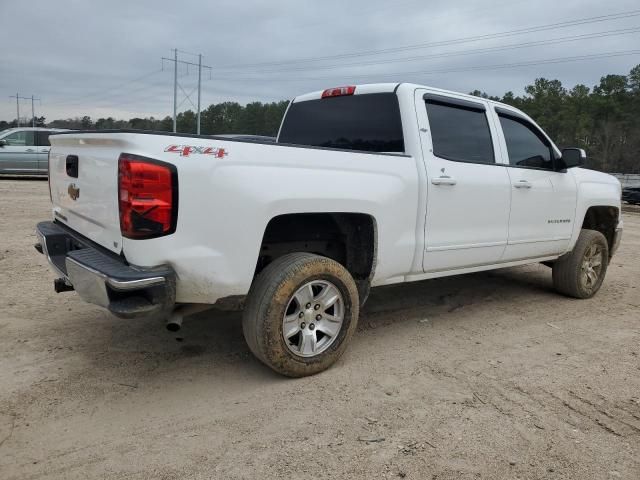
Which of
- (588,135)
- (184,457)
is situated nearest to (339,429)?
(184,457)

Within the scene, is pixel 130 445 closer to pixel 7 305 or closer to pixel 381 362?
pixel 381 362

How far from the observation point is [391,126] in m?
4.11

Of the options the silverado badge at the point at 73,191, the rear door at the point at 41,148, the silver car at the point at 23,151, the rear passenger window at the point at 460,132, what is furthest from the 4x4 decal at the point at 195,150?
the rear door at the point at 41,148

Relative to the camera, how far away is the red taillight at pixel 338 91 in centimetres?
446

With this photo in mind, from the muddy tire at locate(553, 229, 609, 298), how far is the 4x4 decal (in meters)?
4.34

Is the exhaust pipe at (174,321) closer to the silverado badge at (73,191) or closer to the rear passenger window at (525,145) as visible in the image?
the silverado badge at (73,191)

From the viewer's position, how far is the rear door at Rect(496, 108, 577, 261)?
188 inches

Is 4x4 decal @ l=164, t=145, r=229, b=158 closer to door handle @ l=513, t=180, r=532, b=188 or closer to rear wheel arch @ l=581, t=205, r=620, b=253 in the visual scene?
door handle @ l=513, t=180, r=532, b=188

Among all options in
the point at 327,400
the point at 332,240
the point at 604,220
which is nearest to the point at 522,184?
the point at 332,240

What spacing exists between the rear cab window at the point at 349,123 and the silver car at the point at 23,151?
14.2 m

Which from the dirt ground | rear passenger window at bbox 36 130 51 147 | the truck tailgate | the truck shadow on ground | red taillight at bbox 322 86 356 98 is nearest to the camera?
the dirt ground

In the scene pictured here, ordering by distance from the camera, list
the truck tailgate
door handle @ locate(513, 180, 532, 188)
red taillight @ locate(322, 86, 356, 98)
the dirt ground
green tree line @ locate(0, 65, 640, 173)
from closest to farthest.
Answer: the dirt ground < the truck tailgate < red taillight @ locate(322, 86, 356, 98) < door handle @ locate(513, 180, 532, 188) < green tree line @ locate(0, 65, 640, 173)

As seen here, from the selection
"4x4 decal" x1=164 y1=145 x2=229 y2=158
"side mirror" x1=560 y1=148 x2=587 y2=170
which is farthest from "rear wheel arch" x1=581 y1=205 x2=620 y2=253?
"4x4 decal" x1=164 y1=145 x2=229 y2=158

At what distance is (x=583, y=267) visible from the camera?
5773 mm
